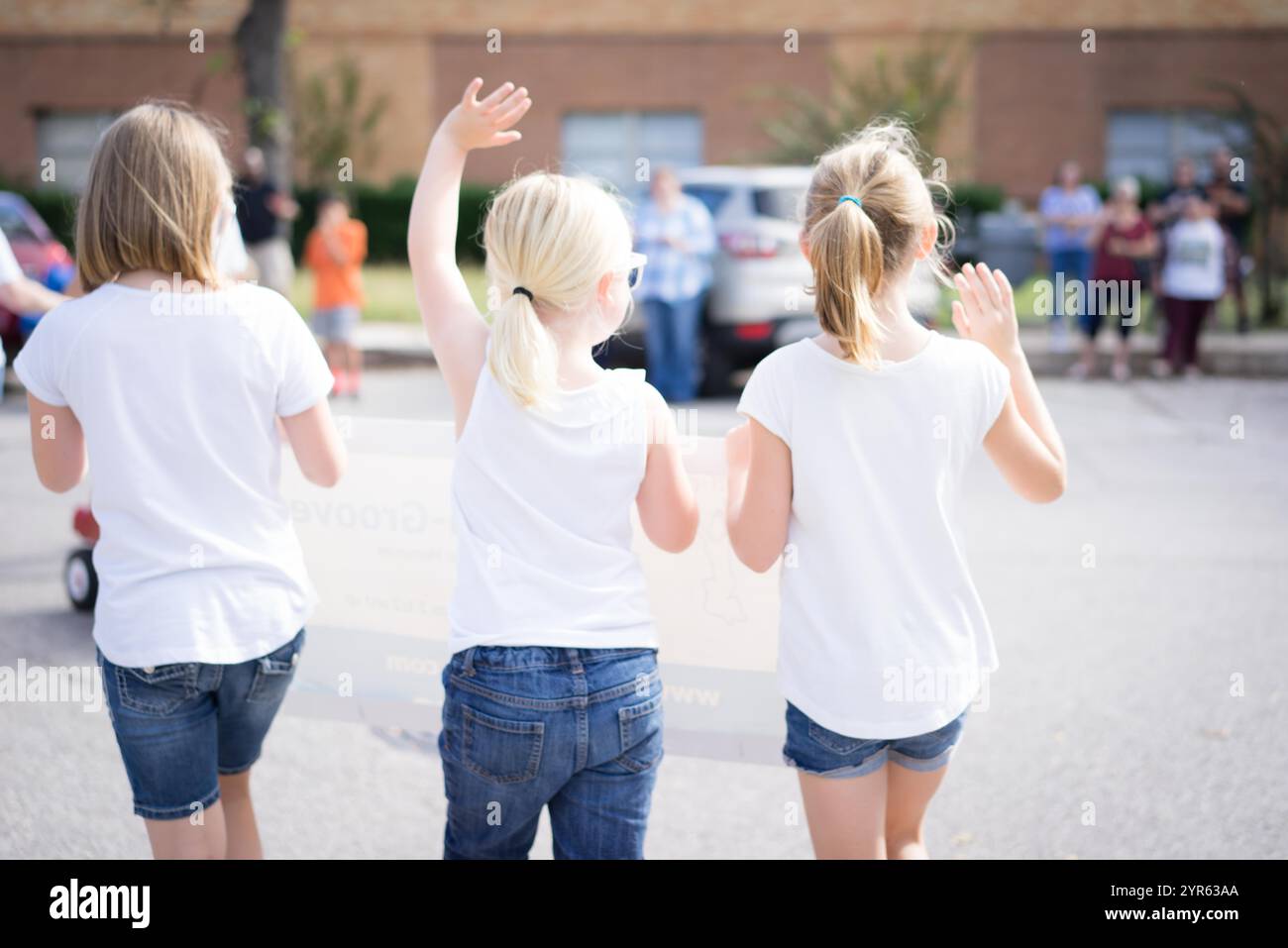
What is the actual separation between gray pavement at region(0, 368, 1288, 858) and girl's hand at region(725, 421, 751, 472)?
1.24 meters

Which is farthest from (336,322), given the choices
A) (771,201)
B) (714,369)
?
(771,201)

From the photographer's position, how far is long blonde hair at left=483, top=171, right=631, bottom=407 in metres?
2.30

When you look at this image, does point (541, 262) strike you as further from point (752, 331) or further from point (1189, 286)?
point (1189, 286)

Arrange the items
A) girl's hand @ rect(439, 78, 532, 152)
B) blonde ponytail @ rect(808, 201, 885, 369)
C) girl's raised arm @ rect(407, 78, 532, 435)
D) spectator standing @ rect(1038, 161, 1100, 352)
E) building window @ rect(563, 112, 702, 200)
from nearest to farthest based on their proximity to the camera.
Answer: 1. blonde ponytail @ rect(808, 201, 885, 369)
2. girl's raised arm @ rect(407, 78, 532, 435)
3. girl's hand @ rect(439, 78, 532, 152)
4. spectator standing @ rect(1038, 161, 1100, 352)
5. building window @ rect(563, 112, 702, 200)

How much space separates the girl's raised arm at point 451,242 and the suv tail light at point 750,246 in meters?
8.60

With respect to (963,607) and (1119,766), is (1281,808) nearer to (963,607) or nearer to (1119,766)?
(1119,766)

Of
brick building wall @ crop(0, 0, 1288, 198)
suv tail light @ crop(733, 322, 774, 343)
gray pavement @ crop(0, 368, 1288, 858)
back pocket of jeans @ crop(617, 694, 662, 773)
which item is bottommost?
gray pavement @ crop(0, 368, 1288, 858)

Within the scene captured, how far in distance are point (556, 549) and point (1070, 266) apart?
1388cm

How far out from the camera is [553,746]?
228cm

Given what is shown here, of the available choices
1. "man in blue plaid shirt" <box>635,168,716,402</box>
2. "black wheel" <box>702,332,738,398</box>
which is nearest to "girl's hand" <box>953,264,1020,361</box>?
"man in blue plaid shirt" <box>635,168,716,402</box>

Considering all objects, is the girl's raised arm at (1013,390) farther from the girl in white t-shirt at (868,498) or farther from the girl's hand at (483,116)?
the girl's hand at (483,116)

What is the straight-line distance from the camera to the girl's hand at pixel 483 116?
106 inches

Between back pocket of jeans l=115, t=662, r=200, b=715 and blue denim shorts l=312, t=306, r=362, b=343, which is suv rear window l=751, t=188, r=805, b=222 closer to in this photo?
blue denim shorts l=312, t=306, r=362, b=343

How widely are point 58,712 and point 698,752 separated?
8.89 ft
